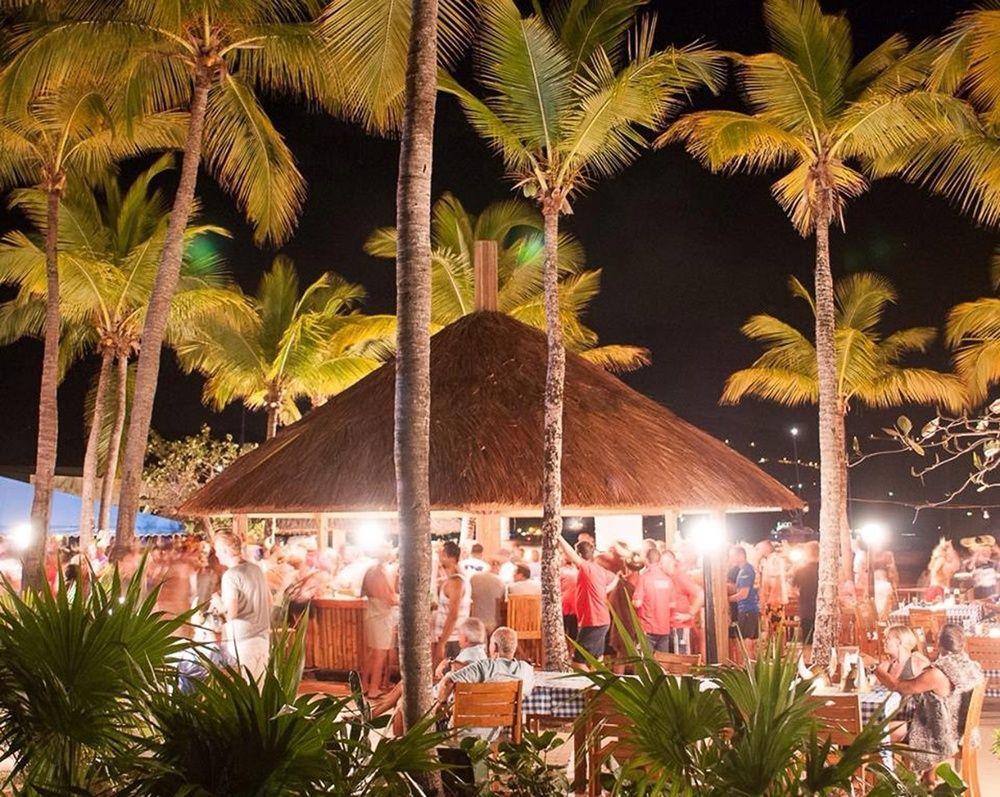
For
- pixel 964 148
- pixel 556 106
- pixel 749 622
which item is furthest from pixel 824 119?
pixel 749 622

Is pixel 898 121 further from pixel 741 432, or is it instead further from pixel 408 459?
pixel 741 432

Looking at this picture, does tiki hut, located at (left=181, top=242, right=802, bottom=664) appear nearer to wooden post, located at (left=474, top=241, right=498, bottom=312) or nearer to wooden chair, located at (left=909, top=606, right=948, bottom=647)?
wooden post, located at (left=474, top=241, right=498, bottom=312)

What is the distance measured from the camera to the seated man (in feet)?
27.6

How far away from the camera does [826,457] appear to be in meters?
14.8

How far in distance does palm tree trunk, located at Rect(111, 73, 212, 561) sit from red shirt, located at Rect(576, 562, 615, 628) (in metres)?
5.86

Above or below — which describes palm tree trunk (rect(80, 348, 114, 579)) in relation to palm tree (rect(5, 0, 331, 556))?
below

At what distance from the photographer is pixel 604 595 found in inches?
490

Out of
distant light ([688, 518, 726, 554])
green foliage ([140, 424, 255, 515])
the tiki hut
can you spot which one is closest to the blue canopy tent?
the tiki hut

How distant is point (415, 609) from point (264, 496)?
7920 mm

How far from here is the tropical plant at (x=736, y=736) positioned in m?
3.94

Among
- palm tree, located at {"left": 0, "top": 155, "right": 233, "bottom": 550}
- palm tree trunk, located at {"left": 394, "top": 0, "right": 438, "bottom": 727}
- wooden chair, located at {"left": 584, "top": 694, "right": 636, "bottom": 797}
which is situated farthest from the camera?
palm tree, located at {"left": 0, "top": 155, "right": 233, "bottom": 550}

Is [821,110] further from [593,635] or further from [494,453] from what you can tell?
[593,635]

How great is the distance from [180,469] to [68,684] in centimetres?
4443

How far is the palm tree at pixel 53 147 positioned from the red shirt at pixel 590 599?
354 inches
